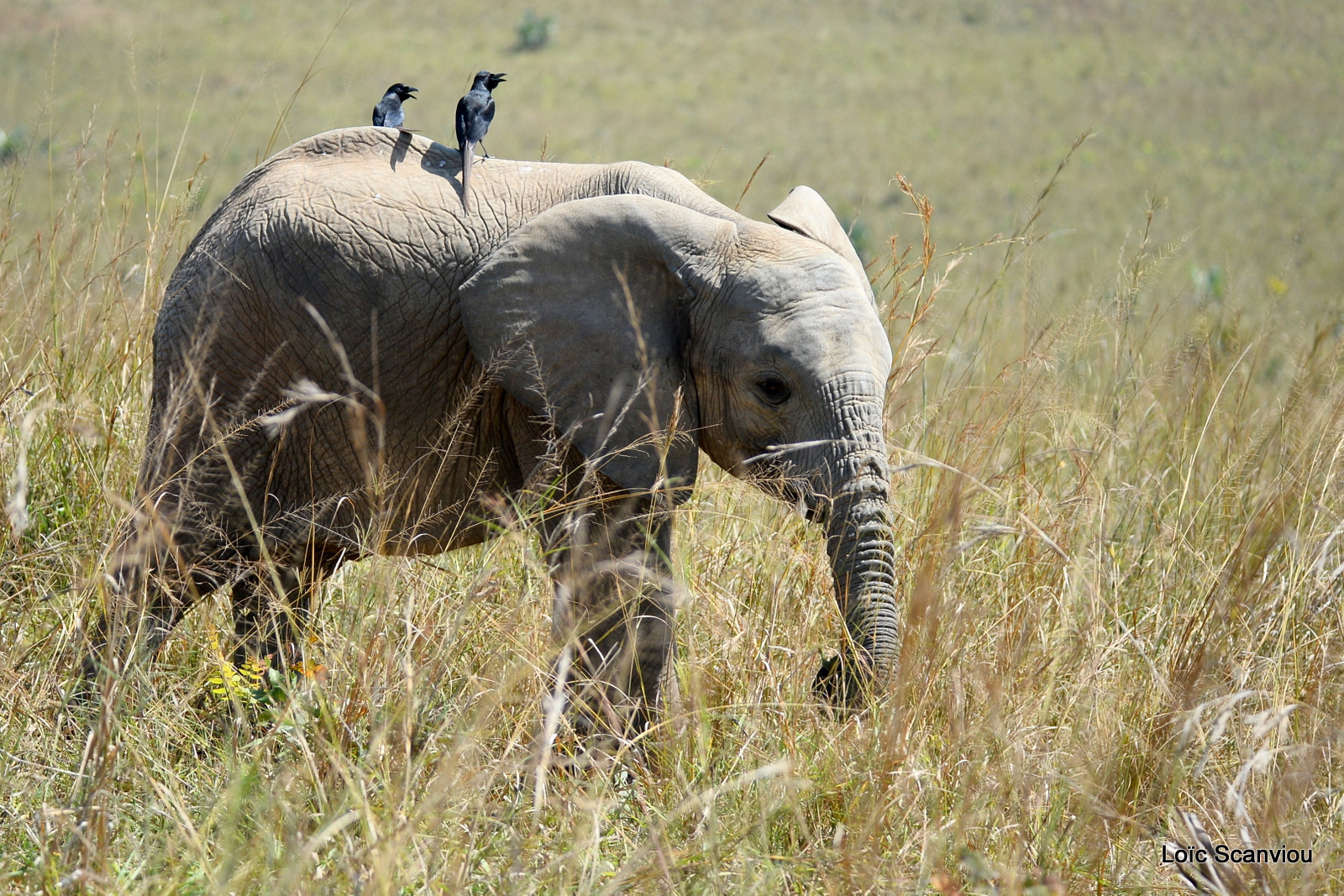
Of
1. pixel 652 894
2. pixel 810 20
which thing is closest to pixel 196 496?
pixel 652 894

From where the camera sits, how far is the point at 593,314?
3104 millimetres

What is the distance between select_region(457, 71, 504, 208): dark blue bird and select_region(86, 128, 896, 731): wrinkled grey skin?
64 millimetres

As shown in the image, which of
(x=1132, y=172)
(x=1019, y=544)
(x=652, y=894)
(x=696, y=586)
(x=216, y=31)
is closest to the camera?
(x=652, y=894)

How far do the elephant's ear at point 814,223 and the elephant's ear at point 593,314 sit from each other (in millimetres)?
278

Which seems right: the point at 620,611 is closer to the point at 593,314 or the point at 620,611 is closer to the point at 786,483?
the point at 786,483

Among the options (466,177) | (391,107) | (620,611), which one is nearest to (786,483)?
(620,611)

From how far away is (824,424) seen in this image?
116 inches

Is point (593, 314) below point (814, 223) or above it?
below

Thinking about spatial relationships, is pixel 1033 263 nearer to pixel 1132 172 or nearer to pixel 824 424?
pixel 824 424

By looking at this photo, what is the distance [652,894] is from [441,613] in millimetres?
1083

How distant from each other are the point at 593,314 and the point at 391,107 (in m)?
1.69

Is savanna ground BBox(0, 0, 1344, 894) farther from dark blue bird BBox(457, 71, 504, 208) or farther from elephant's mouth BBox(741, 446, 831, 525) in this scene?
dark blue bird BBox(457, 71, 504, 208)

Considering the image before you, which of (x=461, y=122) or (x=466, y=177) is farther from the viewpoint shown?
(x=461, y=122)

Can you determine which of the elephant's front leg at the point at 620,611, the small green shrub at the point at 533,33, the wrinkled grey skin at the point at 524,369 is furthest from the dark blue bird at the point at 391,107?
the small green shrub at the point at 533,33
